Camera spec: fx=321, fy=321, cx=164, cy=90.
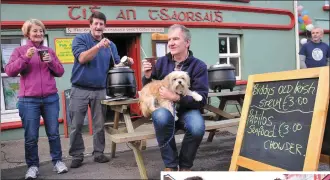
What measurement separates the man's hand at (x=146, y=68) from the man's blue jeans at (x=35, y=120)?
1147mm

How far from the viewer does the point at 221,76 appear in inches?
171

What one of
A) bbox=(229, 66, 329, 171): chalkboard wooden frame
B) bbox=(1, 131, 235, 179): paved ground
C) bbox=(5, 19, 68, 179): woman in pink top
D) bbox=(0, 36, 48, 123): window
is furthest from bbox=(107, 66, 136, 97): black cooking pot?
bbox=(0, 36, 48, 123): window

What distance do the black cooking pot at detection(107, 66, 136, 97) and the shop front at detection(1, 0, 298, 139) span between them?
7.27 feet

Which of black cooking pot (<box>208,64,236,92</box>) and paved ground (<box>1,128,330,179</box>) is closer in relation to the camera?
paved ground (<box>1,128,330,179</box>)

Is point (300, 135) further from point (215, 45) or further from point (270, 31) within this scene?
point (270, 31)

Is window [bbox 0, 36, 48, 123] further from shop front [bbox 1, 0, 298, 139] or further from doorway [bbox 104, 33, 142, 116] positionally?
doorway [bbox 104, 33, 142, 116]

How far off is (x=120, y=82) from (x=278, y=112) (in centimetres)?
179

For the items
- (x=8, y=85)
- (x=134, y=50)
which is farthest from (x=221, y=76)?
(x=8, y=85)

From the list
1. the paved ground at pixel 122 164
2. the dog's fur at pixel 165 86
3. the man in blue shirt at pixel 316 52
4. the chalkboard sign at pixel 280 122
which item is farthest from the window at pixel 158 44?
the chalkboard sign at pixel 280 122

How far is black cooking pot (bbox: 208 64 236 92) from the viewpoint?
4305mm

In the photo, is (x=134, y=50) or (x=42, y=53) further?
(x=134, y=50)

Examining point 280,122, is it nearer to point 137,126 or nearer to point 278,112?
point 278,112

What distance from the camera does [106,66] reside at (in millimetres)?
4117

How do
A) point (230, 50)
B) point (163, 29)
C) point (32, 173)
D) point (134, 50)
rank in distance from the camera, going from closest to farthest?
point (32, 173) → point (134, 50) → point (163, 29) → point (230, 50)
